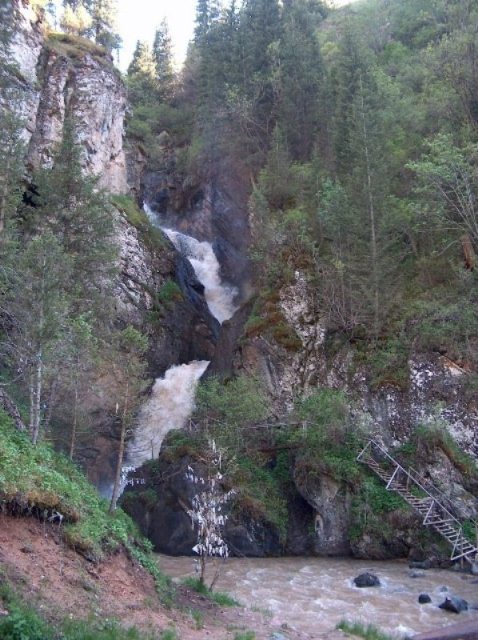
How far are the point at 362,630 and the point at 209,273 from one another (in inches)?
1109

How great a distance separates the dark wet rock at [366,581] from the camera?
16141 mm

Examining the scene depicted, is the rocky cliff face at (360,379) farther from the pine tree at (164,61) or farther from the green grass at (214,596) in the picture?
the pine tree at (164,61)

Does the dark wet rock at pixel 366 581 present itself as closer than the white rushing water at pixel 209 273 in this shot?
Yes

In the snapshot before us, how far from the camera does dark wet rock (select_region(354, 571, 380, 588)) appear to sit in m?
16.1

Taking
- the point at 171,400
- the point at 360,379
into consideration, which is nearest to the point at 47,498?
the point at 360,379

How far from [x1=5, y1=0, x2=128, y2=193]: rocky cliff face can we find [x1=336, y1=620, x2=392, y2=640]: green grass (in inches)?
994

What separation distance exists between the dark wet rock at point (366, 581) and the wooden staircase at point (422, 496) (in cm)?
280

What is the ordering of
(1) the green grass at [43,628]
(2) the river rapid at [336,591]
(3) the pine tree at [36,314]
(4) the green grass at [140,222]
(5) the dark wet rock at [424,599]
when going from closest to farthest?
(1) the green grass at [43,628] < (2) the river rapid at [336,591] < (3) the pine tree at [36,314] < (5) the dark wet rock at [424,599] < (4) the green grass at [140,222]

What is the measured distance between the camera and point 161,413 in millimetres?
27656

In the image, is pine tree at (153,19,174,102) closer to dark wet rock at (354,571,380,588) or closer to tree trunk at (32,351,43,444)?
tree trunk at (32,351,43,444)

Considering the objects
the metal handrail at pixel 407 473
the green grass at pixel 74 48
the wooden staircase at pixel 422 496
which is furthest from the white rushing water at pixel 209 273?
the wooden staircase at pixel 422 496

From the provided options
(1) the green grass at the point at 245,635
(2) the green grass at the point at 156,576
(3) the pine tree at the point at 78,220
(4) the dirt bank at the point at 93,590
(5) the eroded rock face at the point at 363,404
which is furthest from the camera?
(3) the pine tree at the point at 78,220

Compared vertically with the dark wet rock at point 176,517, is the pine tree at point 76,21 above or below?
above

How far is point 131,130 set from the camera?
4381 centimetres
